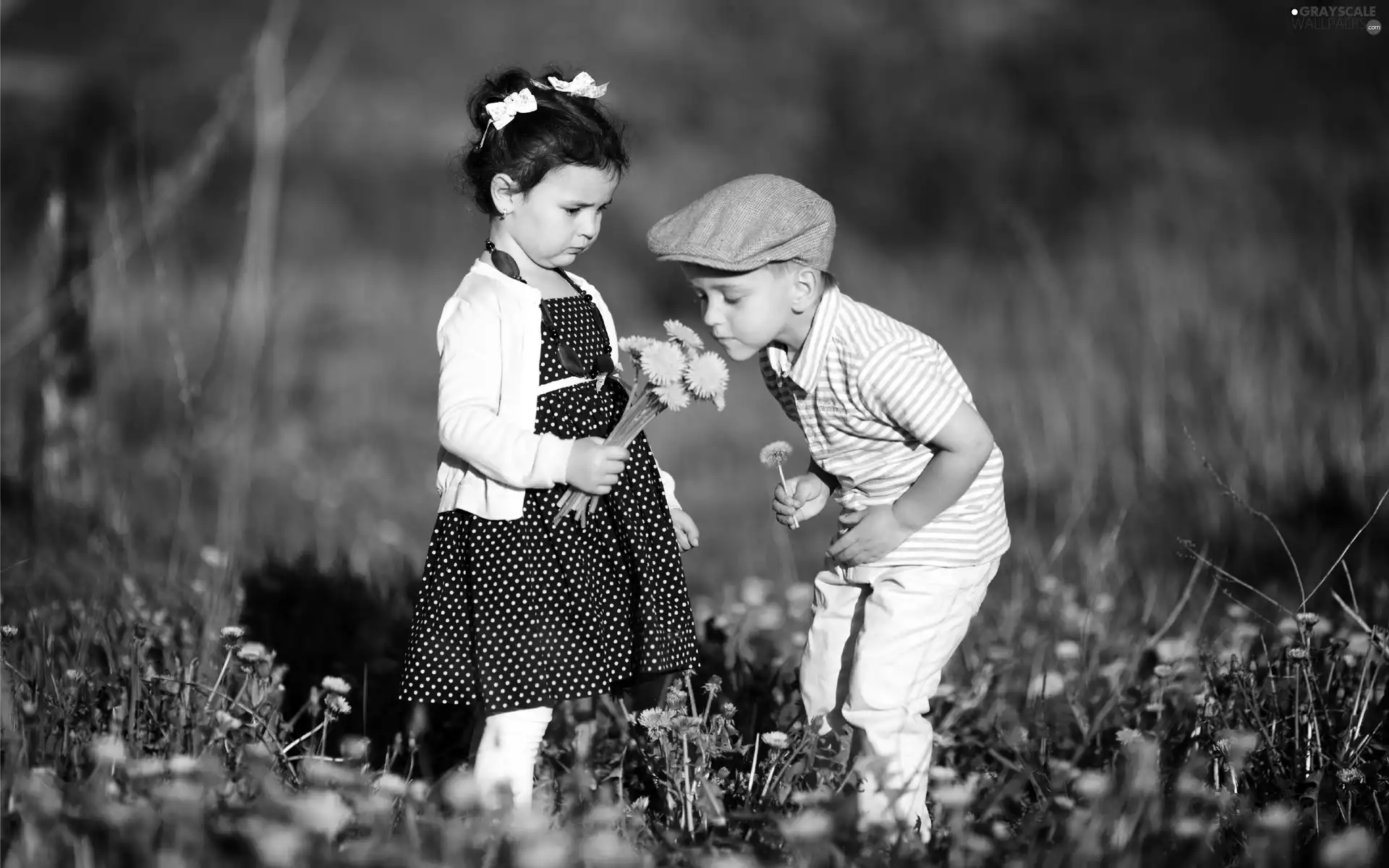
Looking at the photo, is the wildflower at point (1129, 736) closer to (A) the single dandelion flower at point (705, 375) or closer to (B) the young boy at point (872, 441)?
(B) the young boy at point (872, 441)

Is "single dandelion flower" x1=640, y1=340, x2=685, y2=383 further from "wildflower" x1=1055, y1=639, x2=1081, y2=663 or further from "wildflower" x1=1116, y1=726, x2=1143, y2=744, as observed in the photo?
"wildflower" x1=1055, y1=639, x2=1081, y2=663

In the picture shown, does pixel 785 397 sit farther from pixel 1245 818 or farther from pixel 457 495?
pixel 1245 818

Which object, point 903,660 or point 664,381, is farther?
point 903,660

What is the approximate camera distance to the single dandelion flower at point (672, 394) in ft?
7.64

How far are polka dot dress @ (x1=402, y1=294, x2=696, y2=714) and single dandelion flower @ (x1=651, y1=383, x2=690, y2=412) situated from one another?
261 mm

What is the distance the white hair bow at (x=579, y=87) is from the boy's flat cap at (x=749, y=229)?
341mm

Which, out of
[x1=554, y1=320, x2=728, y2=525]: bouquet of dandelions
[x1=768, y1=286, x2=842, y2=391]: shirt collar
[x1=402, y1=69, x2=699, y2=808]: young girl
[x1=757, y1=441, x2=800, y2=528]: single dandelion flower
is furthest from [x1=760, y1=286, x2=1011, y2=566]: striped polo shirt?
[x1=402, y1=69, x2=699, y2=808]: young girl

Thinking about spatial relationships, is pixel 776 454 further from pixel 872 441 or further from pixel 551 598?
pixel 551 598

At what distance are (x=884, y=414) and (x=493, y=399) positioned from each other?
690 millimetres

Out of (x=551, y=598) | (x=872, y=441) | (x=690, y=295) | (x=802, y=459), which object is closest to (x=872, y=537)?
(x=872, y=441)

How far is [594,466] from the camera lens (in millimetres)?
2354

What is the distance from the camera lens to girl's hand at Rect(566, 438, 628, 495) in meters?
2.36

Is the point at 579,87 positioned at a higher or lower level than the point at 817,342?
higher

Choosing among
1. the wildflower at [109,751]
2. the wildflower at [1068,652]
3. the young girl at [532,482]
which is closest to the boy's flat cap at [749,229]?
the young girl at [532,482]
